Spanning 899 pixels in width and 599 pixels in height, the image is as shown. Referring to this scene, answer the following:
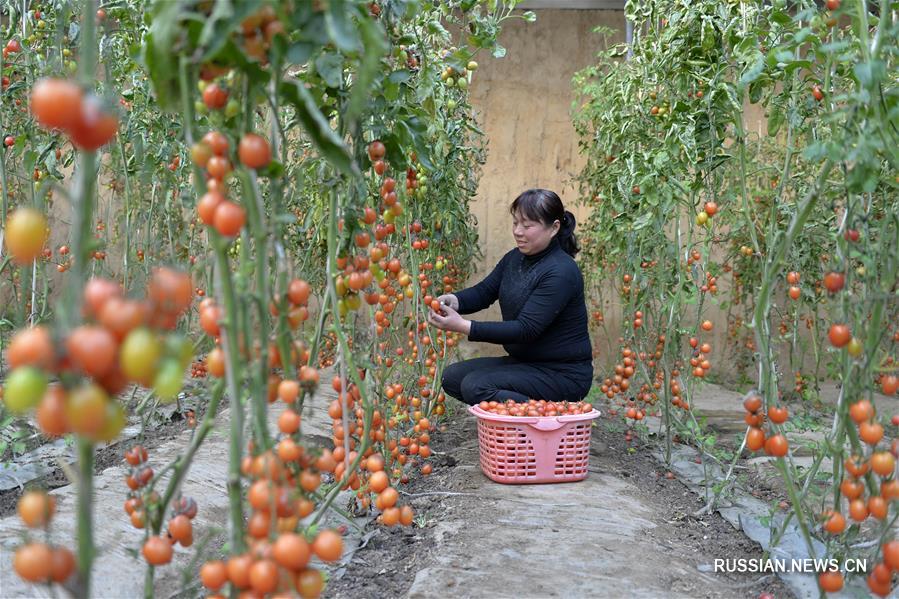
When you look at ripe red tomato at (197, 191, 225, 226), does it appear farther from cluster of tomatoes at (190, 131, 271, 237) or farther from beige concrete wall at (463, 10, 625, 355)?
beige concrete wall at (463, 10, 625, 355)

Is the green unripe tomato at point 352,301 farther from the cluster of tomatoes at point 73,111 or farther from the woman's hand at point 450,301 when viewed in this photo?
the woman's hand at point 450,301

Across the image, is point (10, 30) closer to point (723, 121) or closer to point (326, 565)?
point (326, 565)

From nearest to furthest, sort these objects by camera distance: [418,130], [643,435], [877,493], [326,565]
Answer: [877,493] → [418,130] → [326,565] → [643,435]

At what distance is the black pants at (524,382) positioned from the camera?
2.65 meters

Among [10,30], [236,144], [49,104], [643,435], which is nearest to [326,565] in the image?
[236,144]

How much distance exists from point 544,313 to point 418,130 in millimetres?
1208

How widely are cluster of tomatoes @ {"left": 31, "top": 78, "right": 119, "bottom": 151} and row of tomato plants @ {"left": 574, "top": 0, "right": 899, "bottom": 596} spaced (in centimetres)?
114

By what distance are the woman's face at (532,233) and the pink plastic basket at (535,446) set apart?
2.24 feet

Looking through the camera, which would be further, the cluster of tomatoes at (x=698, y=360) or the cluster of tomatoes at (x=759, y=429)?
the cluster of tomatoes at (x=698, y=360)

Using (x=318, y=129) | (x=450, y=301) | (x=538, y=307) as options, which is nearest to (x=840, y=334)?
(x=318, y=129)

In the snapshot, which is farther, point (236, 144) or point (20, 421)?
point (20, 421)

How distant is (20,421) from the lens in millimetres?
2625

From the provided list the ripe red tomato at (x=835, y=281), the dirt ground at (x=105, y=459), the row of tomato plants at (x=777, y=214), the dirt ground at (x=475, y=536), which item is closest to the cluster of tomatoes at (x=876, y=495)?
the row of tomato plants at (x=777, y=214)

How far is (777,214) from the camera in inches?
106
